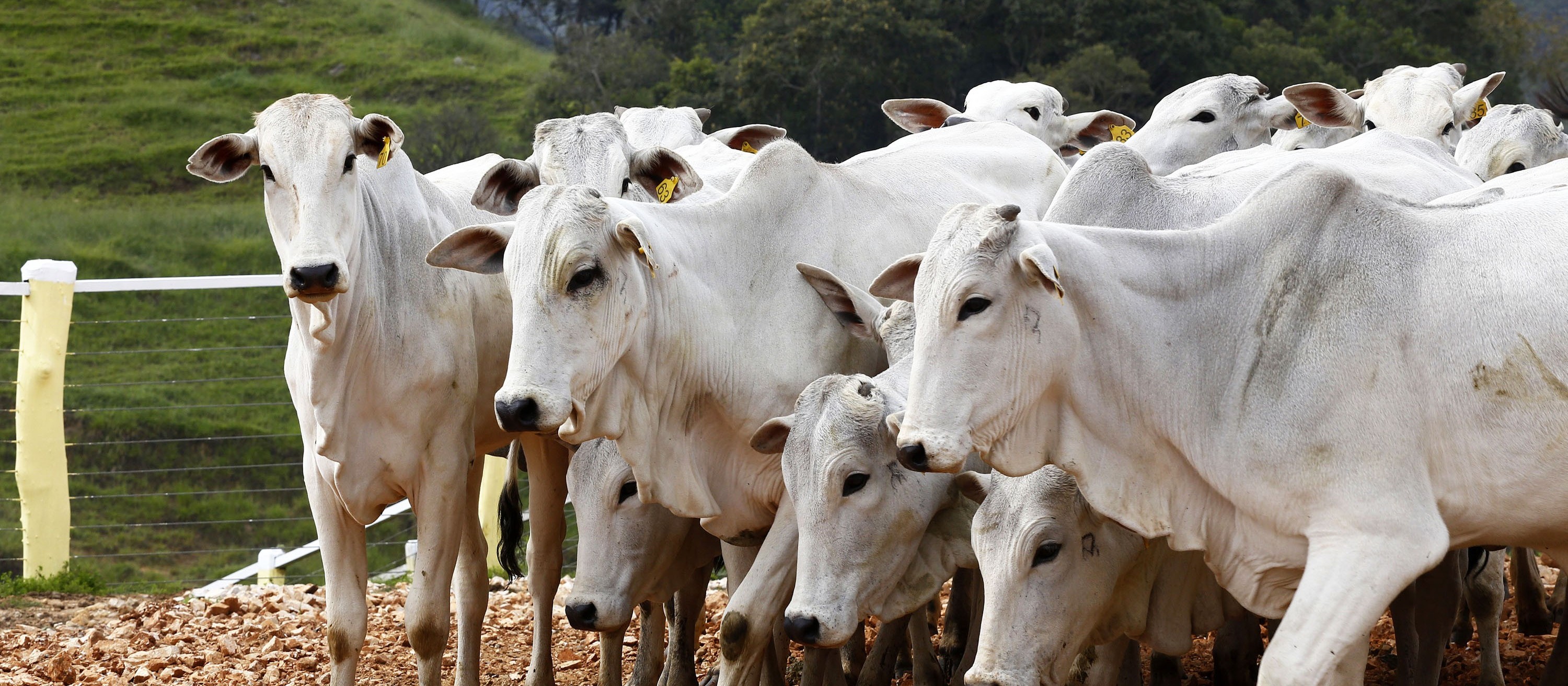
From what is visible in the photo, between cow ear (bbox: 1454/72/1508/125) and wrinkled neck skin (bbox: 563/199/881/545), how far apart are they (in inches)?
137

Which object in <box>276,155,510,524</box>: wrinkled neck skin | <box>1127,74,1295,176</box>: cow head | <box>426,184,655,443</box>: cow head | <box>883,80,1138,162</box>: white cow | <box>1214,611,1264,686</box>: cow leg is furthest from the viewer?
<box>883,80,1138,162</box>: white cow

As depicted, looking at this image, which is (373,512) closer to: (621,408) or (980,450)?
(621,408)

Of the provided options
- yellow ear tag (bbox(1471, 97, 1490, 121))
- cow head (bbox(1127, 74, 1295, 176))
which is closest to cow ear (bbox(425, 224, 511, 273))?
cow head (bbox(1127, 74, 1295, 176))

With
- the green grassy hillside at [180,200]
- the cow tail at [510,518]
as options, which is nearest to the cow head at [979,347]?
the cow tail at [510,518]

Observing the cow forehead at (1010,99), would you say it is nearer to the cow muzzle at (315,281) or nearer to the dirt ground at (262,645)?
the dirt ground at (262,645)

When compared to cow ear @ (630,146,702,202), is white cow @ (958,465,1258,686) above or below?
below

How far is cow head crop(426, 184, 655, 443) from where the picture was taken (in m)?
4.43

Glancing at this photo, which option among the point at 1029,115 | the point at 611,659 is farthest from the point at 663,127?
the point at 611,659

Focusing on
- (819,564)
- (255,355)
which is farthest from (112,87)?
(819,564)

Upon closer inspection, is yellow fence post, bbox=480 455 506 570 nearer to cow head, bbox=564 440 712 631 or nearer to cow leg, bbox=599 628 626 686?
cow leg, bbox=599 628 626 686

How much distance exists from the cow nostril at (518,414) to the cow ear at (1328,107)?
4.09 metres

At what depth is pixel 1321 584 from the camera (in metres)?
3.45

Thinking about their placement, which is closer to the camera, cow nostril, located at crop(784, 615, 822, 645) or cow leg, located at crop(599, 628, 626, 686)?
cow nostril, located at crop(784, 615, 822, 645)

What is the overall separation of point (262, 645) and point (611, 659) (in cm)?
186
